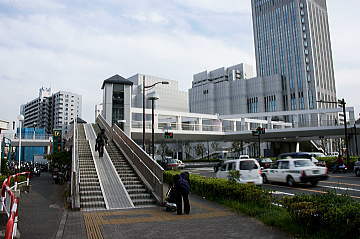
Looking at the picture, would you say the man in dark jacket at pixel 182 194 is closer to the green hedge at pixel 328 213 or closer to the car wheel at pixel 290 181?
the green hedge at pixel 328 213

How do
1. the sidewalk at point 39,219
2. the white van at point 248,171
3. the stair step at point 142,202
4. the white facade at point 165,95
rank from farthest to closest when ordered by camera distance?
the white facade at point 165,95 < the white van at point 248,171 < the stair step at point 142,202 < the sidewalk at point 39,219

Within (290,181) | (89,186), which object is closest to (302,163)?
(290,181)

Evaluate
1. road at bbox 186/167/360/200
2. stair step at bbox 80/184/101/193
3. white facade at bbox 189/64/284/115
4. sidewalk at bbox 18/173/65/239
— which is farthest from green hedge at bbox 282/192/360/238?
white facade at bbox 189/64/284/115

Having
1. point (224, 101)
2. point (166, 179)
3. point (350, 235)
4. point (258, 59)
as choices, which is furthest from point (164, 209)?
point (258, 59)

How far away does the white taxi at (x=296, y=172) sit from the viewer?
1509 centimetres

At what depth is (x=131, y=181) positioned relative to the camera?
1344cm

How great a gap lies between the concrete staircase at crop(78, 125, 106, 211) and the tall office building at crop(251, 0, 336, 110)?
110264 mm

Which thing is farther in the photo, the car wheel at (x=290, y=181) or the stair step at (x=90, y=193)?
the car wheel at (x=290, y=181)

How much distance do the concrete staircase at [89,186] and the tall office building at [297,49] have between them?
110 metres

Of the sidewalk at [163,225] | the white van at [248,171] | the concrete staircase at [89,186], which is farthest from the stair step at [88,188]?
the white van at [248,171]

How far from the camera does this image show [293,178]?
15.6m

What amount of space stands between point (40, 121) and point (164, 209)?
12128 cm

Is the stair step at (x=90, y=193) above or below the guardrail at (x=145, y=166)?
below

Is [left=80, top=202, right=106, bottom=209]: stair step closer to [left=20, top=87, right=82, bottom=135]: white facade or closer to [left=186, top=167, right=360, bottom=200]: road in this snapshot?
[left=186, top=167, right=360, bottom=200]: road
